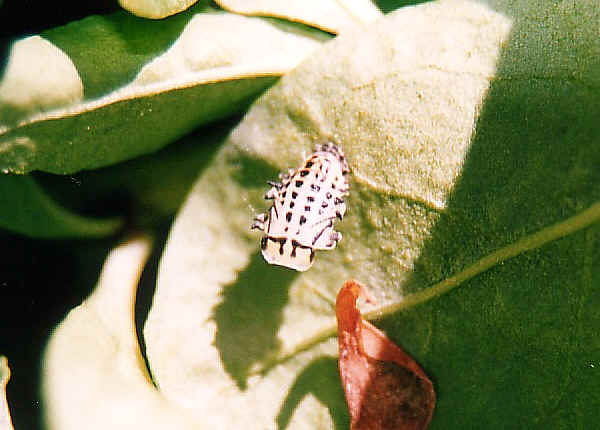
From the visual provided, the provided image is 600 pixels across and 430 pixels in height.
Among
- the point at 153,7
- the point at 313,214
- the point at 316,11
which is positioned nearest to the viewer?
the point at 153,7

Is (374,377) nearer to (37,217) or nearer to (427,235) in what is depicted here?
(427,235)

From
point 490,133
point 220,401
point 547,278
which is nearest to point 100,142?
point 220,401

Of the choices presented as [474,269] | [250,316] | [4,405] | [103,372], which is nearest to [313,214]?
[250,316]

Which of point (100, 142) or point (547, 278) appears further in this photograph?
point (100, 142)

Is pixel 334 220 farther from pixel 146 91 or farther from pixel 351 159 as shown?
pixel 146 91

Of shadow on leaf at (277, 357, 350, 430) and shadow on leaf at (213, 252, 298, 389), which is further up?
shadow on leaf at (213, 252, 298, 389)

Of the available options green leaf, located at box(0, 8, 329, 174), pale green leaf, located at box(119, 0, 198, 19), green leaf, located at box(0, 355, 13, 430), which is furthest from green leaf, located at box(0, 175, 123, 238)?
pale green leaf, located at box(119, 0, 198, 19)

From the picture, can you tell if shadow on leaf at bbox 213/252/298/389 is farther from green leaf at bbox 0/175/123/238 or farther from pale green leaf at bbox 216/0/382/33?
pale green leaf at bbox 216/0/382/33
